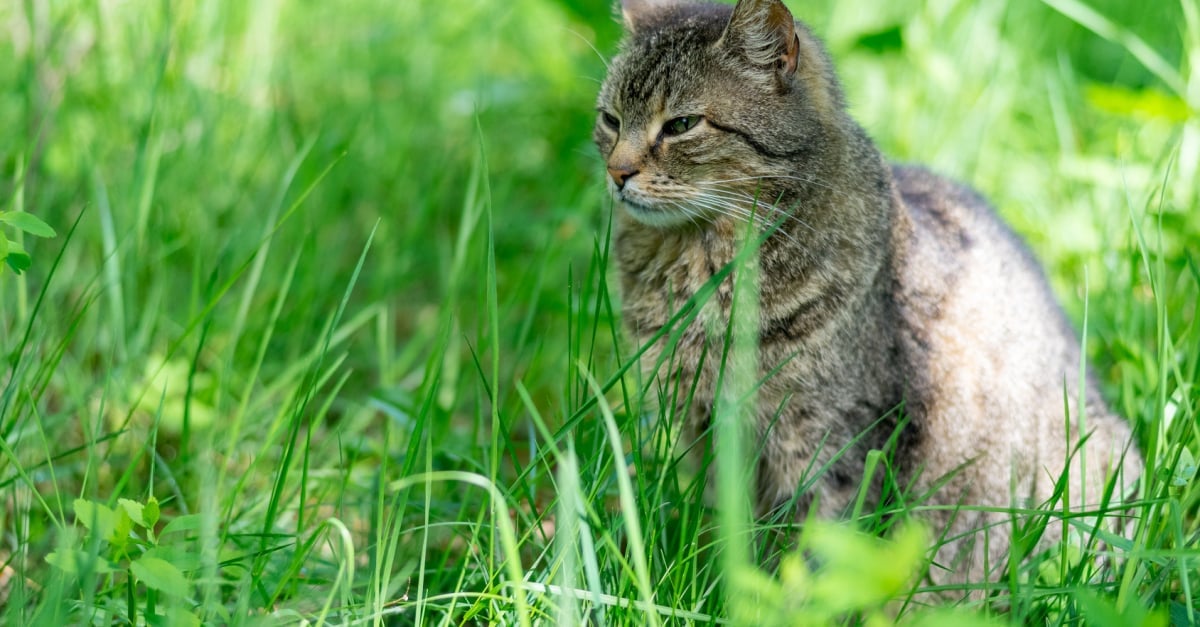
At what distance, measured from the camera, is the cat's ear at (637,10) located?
2.48 metres

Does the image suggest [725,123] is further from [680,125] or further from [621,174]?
[621,174]

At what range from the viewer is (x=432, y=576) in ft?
6.87

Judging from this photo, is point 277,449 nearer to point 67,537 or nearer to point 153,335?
point 153,335

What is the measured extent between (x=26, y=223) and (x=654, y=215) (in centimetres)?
119

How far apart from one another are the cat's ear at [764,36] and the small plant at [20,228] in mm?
1359

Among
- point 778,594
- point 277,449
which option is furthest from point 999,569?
point 277,449

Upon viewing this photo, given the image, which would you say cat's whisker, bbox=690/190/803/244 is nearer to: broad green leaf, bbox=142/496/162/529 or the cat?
the cat

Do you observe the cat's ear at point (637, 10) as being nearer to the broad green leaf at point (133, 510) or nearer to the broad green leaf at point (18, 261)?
the broad green leaf at point (18, 261)

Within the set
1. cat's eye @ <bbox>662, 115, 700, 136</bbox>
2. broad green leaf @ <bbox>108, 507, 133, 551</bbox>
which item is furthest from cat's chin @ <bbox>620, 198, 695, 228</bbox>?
broad green leaf @ <bbox>108, 507, 133, 551</bbox>

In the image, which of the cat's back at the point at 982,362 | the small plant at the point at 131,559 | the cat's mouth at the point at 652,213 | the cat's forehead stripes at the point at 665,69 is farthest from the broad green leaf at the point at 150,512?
the cat's back at the point at 982,362

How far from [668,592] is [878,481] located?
27.1 inches

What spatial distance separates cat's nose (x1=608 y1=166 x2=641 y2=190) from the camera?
2209mm

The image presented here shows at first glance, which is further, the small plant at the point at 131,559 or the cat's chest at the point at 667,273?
the cat's chest at the point at 667,273

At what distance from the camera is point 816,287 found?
2.22 meters
